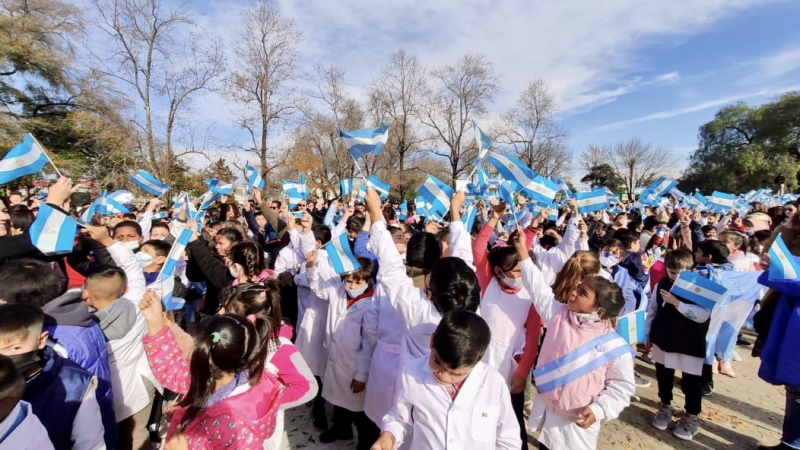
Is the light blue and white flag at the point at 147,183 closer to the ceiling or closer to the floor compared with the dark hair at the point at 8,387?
closer to the ceiling

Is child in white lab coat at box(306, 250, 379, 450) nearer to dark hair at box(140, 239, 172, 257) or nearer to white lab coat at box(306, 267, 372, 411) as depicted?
white lab coat at box(306, 267, 372, 411)

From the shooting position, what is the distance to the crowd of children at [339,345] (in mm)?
1784

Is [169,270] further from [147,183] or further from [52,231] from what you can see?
[147,183]

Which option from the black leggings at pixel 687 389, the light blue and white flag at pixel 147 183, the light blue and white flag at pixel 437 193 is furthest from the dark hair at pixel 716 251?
the light blue and white flag at pixel 147 183

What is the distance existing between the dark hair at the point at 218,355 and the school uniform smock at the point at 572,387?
6.09ft

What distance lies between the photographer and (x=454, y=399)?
→ 1866 mm

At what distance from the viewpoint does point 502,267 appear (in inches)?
121

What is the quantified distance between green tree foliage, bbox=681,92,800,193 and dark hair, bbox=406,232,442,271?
146 ft

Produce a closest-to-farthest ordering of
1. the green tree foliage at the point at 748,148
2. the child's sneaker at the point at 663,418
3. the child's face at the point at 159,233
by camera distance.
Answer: the child's sneaker at the point at 663,418
the child's face at the point at 159,233
the green tree foliage at the point at 748,148

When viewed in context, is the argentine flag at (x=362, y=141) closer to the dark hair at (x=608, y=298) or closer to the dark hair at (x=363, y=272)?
the dark hair at (x=363, y=272)

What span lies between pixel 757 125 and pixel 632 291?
4807 centimetres

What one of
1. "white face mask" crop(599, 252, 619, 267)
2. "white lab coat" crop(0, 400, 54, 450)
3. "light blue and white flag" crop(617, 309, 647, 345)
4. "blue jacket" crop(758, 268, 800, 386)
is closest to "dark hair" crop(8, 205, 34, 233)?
"white lab coat" crop(0, 400, 54, 450)

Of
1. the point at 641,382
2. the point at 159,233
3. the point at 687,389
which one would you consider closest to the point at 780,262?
the point at 687,389

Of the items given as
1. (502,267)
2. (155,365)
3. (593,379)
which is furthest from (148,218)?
(593,379)
